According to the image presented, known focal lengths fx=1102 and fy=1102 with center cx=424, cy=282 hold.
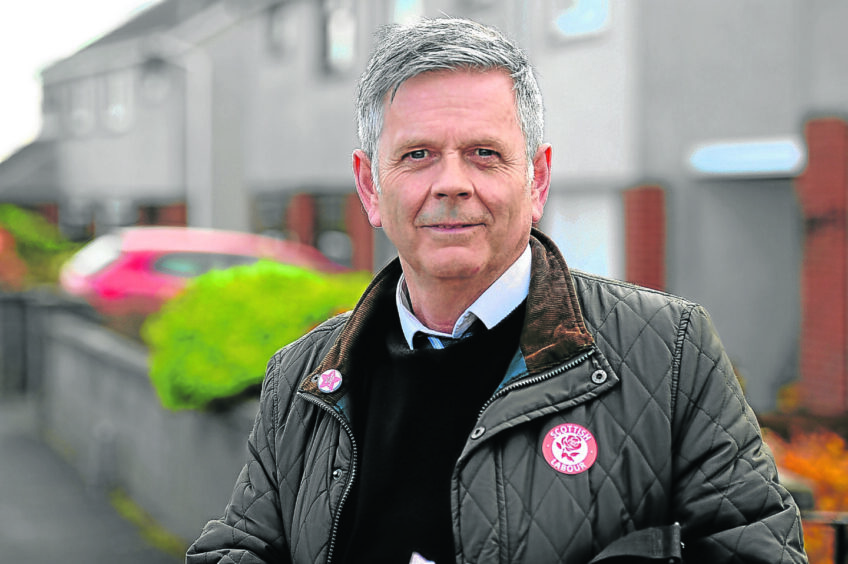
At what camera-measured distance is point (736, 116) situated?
37.5 feet

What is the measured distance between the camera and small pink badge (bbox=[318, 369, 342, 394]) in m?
2.38

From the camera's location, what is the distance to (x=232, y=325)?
748cm

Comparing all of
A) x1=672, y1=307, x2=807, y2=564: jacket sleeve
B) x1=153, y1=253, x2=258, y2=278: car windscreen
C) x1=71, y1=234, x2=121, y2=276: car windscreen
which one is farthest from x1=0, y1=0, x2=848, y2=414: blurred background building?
x1=672, y1=307, x2=807, y2=564: jacket sleeve

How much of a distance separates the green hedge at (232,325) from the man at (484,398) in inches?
175

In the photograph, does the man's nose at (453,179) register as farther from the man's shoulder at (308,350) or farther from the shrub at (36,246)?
the shrub at (36,246)

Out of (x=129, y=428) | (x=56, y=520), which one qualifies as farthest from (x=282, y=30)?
(x=56, y=520)

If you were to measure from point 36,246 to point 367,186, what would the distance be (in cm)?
3037

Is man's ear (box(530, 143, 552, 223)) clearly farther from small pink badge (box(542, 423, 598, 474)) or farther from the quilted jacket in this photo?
small pink badge (box(542, 423, 598, 474))

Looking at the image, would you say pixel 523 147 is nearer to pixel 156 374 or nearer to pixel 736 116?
pixel 156 374

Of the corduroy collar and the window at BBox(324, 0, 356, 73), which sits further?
the window at BBox(324, 0, 356, 73)

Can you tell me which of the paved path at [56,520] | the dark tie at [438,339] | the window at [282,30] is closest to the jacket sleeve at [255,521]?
the dark tie at [438,339]

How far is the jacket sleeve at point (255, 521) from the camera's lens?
2.41 metres

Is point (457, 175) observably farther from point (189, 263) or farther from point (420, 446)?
point (189, 263)

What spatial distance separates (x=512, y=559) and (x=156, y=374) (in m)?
6.43
